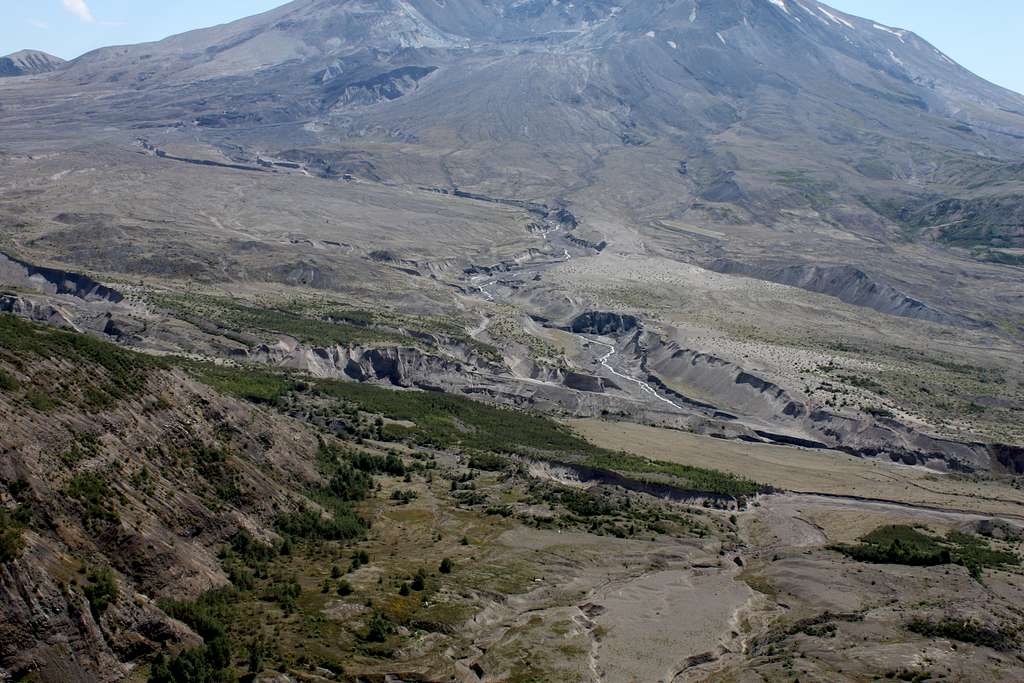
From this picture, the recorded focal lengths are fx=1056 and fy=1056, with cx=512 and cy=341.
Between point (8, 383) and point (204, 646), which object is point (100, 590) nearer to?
point (204, 646)

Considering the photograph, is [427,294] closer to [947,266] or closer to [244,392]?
[244,392]

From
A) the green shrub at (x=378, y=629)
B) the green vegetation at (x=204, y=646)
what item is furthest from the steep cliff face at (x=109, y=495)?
the green shrub at (x=378, y=629)

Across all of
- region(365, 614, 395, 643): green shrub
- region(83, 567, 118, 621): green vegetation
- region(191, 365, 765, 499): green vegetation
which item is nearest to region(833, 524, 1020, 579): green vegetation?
region(191, 365, 765, 499): green vegetation

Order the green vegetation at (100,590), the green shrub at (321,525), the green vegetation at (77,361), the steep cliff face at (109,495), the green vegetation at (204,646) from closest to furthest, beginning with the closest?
the steep cliff face at (109,495) → the green vegetation at (100,590) → the green vegetation at (204,646) → the green vegetation at (77,361) → the green shrub at (321,525)

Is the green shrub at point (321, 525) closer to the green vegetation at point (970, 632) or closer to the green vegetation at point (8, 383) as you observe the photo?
the green vegetation at point (8, 383)

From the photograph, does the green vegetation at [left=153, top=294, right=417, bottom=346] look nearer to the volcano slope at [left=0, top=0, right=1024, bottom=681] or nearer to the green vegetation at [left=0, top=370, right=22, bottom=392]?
the volcano slope at [left=0, top=0, right=1024, bottom=681]

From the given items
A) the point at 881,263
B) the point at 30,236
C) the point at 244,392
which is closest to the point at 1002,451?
the point at 244,392
